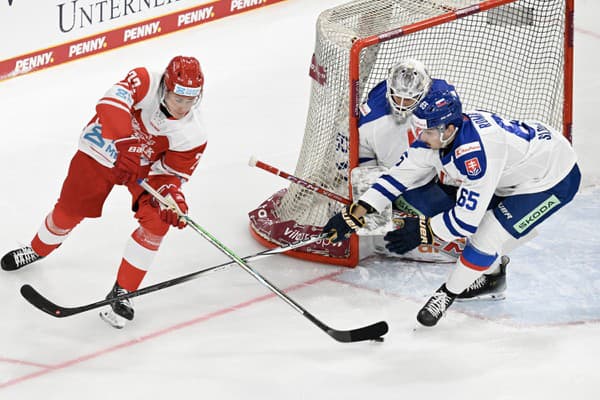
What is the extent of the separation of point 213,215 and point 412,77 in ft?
4.22

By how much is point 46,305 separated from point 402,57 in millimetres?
1823

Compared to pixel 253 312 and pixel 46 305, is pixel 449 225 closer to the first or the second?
pixel 253 312

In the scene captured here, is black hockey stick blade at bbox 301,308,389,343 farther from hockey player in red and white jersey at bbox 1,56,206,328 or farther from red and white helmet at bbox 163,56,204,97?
red and white helmet at bbox 163,56,204,97

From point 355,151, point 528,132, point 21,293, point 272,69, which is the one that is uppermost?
point 528,132

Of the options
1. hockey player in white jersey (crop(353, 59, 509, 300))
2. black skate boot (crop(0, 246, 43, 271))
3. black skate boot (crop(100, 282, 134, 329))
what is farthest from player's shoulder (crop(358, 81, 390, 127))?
black skate boot (crop(0, 246, 43, 271))

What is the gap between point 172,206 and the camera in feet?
13.6

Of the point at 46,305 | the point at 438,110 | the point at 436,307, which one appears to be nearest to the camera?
the point at 438,110

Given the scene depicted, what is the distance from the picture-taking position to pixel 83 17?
6.38m

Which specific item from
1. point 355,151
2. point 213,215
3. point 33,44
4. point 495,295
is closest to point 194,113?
point 355,151

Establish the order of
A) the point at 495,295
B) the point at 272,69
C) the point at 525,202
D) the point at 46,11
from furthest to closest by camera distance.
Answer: the point at 272,69
the point at 46,11
the point at 495,295
the point at 525,202

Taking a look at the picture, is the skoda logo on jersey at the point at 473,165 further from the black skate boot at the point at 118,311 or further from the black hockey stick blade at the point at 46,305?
the black hockey stick blade at the point at 46,305

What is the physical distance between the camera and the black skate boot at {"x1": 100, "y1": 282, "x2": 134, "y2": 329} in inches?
168

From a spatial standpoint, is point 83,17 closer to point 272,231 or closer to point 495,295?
point 272,231

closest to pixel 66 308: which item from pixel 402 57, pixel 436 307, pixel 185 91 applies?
pixel 185 91
